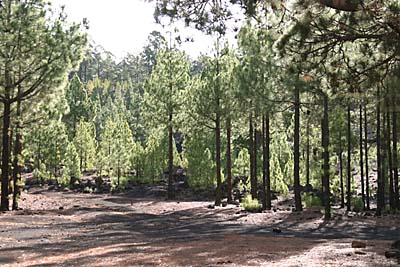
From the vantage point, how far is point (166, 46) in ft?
109

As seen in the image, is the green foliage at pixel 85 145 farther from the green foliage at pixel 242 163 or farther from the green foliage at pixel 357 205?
the green foliage at pixel 357 205

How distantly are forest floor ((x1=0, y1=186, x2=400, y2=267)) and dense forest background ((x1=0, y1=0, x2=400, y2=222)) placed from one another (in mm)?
2401

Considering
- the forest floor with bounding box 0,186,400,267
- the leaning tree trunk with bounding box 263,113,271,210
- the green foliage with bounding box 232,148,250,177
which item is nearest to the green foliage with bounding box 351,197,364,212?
the forest floor with bounding box 0,186,400,267

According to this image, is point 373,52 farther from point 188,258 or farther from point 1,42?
point 1,42

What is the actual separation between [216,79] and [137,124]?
44679 mm

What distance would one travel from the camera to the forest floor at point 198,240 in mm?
8625

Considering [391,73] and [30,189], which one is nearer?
[391,73]

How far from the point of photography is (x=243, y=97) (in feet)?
74.0

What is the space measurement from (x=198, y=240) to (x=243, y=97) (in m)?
11.8

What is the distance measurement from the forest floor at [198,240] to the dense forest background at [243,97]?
2401 millimetres

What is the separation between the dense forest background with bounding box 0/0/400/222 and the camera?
29.2 ft

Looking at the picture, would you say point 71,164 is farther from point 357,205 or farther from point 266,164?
point 357,205

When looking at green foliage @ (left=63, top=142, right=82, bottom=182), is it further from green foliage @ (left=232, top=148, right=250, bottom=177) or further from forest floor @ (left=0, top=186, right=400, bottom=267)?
forest floor @ (left=0, top=186, right=400, bottom=267)

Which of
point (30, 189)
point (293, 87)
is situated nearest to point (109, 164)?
point (30, 189)
